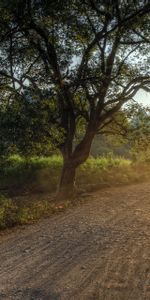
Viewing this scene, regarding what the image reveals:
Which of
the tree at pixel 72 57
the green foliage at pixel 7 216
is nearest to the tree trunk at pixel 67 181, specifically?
the tree at pixel 72 57

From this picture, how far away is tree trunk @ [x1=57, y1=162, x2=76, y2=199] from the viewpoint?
47.3 ft

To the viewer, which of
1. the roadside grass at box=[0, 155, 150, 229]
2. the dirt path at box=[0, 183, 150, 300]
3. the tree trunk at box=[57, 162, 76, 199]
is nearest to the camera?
the dirt path at box=[0, 183, 150, 300]

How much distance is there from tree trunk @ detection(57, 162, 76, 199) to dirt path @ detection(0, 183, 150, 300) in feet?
12.2

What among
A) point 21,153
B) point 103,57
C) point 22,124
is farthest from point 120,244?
point 103,57

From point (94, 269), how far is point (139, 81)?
28.5ft

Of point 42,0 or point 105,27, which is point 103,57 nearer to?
point 105,27

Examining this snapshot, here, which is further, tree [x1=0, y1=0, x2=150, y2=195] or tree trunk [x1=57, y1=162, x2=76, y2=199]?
tree trunk [x1=57, y1=162, x2=76, y2=199]

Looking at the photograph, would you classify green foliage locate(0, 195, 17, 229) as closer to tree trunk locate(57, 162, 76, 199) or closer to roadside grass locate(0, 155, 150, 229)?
roadside grass locate(0, 155, 150, 229)

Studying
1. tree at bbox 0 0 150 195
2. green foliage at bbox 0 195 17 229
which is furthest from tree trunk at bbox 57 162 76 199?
green foliage at bbox 0 195 17 229

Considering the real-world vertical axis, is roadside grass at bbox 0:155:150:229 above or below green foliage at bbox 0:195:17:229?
above

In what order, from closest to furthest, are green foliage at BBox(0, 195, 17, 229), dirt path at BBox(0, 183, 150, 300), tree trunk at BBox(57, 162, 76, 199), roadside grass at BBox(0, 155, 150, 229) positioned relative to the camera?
dirt path at BBox(0, 183, 150, 300) < green foliage at BBox(0, 195, 17, 229) < tree trunk at BBox(57, 162, 76, 199) < roadside grass at BBox(0, 155, 150, 229)

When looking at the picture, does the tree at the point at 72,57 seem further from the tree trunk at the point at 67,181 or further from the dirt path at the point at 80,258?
the dirt path at the point at 80,258

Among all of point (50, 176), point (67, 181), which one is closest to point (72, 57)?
point (67, 181)

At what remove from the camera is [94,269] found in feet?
20.4
